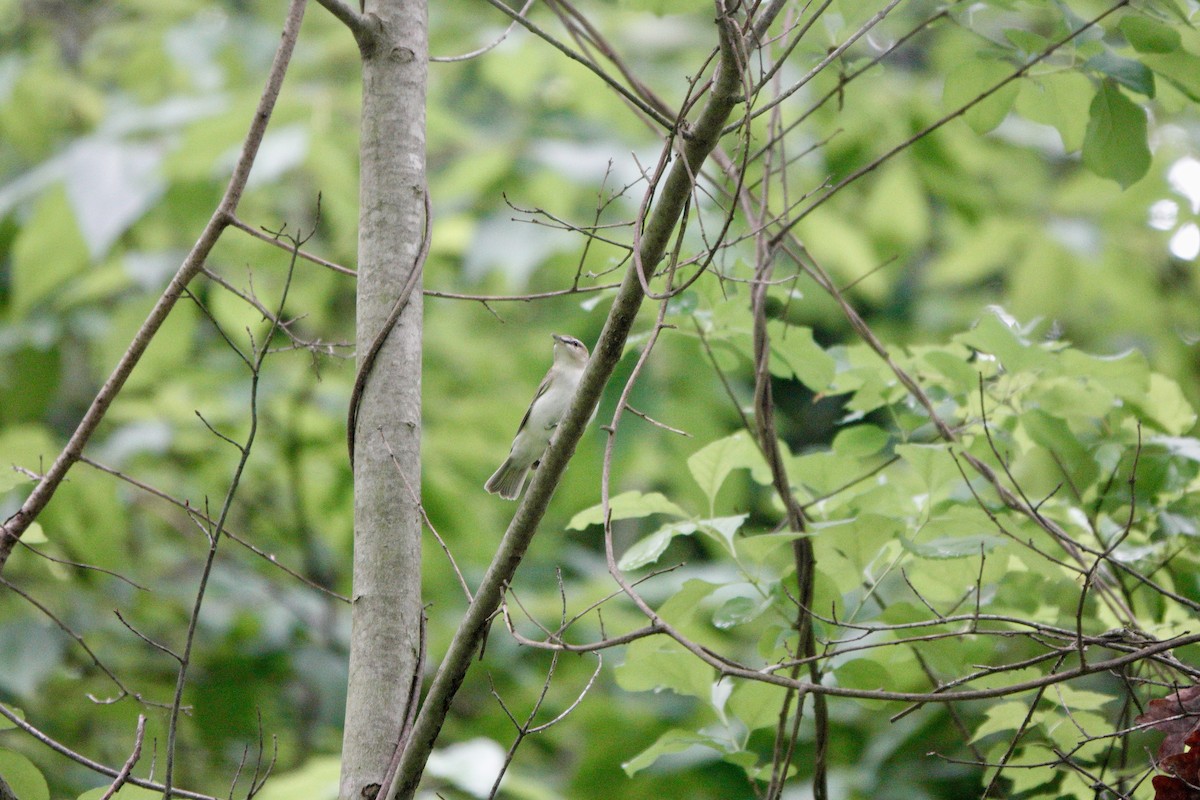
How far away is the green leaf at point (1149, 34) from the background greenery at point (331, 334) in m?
0.99

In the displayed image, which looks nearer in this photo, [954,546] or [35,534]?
[954,546]

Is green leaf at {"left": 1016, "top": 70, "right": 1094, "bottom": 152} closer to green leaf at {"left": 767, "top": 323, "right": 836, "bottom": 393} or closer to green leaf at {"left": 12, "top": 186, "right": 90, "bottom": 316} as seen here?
green leaf at {"left": 767, "top": 323, "right": 836, "bottom": 393}

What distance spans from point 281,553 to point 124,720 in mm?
1446

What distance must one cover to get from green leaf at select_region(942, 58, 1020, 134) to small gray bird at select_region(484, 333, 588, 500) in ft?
7.01

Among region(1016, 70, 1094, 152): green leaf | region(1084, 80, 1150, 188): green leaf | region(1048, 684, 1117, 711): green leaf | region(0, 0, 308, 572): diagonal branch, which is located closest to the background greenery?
region(1016, 70, 1094, 152): green leaf

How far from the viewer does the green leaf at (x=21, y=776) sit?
2.06m

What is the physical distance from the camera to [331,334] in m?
6.34

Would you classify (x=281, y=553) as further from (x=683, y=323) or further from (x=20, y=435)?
(x=683, y=323)

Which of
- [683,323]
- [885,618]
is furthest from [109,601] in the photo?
[885,618]

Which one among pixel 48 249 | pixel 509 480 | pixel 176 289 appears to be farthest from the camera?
pixel 509 480

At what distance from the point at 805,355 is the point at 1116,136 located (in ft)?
3.19

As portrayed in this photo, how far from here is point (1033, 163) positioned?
9188mm

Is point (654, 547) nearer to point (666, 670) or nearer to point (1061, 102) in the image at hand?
point (666, 670)

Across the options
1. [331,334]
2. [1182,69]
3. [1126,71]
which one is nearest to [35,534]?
[1126,71]
